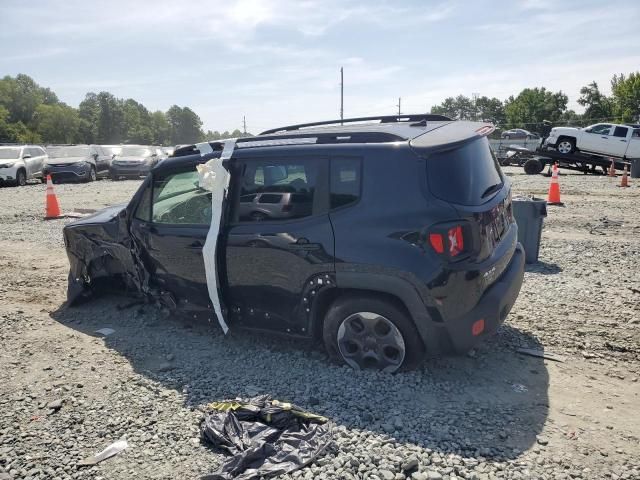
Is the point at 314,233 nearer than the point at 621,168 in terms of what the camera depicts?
Yes

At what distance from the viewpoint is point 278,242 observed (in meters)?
3.80

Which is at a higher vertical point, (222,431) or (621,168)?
(621,168)

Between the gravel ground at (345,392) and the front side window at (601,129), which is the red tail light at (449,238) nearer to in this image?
the gravel ground at (345,392)

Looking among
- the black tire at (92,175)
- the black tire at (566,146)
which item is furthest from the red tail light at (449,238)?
the black tire at (92,175)

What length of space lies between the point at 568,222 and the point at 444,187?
23.3ft

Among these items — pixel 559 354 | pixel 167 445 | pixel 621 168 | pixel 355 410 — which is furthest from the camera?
pixel 621 168

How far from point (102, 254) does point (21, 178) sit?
16951 millimetres

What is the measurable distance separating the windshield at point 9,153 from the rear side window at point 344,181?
20.0m

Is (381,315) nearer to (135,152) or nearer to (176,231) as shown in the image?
(176,231)

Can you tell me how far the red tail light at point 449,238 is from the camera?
3213 mm

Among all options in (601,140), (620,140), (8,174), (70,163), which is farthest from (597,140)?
(8,174)

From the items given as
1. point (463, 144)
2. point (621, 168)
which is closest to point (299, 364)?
point (463, 144)

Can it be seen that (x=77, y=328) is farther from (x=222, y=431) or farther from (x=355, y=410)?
(x=355, y=410)

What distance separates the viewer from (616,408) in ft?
10.7
